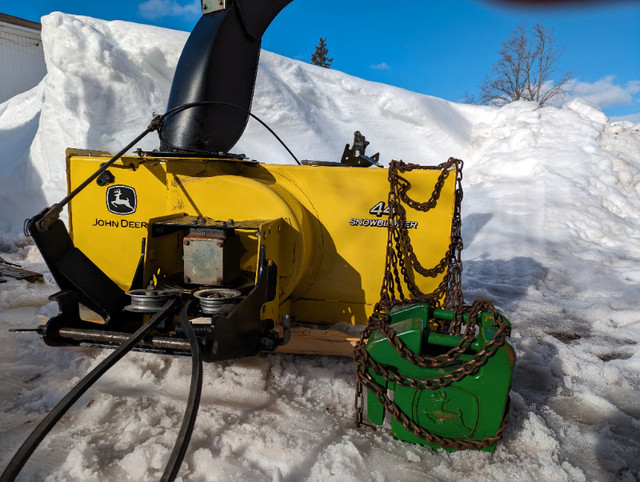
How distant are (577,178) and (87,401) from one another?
10510 millimetres

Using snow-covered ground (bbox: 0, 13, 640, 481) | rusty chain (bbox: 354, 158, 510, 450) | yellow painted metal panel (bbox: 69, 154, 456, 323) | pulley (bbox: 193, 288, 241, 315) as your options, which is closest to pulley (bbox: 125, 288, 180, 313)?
pulley (bbox: 193, 288, 241, 315)

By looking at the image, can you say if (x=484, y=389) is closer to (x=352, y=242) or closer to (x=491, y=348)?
(x=491, y=348)

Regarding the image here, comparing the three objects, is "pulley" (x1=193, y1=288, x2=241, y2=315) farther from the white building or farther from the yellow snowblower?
the white building

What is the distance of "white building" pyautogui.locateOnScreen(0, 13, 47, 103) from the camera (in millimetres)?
15969

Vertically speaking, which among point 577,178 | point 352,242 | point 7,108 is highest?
point 7,108

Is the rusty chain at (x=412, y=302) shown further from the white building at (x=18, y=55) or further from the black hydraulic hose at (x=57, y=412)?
the white building at (x=18, y=55)

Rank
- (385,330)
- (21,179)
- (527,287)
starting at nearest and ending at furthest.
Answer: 1. (385,330)
2. (527,287)
3. (21,179)

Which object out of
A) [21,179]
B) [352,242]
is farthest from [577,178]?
[21,179]

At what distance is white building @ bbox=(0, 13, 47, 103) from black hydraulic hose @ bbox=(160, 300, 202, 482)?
19.0 meters

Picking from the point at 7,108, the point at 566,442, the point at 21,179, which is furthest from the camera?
the point at 7,108

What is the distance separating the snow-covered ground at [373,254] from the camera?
6.73 feet

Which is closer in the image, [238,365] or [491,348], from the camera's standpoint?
[491,348]

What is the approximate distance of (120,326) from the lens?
2.54 meters

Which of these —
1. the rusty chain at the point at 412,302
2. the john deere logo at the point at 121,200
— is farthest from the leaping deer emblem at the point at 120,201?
the rusty chain at the point at 412,302
